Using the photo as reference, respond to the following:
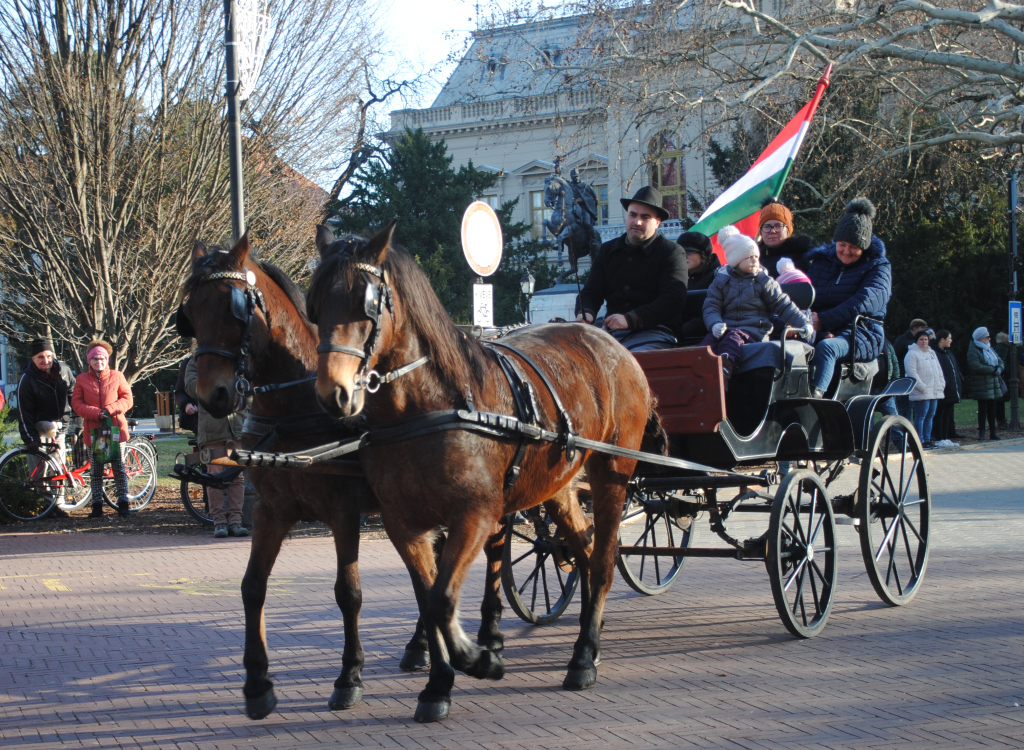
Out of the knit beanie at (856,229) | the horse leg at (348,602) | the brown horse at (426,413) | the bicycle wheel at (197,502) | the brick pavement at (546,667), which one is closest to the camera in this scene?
the brown horse at (426,413)

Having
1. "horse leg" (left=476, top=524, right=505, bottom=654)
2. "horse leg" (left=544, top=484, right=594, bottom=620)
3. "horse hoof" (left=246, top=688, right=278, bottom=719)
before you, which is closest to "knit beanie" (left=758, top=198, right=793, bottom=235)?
"horse leg" (left=544, top=484, right=594, bottom=620)

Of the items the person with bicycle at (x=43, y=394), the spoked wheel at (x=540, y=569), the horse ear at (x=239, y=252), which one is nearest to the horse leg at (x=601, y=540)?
the spoked wheel at (x=540, y=569)

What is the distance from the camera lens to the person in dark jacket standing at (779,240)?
7820 mm

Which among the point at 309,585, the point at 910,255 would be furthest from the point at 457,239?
the point at 309,585

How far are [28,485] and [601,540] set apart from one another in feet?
29.1

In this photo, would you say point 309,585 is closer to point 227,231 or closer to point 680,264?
point 680,264

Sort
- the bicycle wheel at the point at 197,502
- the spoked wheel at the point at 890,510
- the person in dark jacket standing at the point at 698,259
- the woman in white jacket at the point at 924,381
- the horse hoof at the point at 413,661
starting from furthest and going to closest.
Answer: the woman in white jacket at the point at 924,381
the bicycle wheel at the point at 197,502
the person in dark jacket standing at the point at 698,259
the spoked wheel at the point at 890,510
the horse hoof at the point at 413,661

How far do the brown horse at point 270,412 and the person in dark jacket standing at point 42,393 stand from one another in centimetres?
859

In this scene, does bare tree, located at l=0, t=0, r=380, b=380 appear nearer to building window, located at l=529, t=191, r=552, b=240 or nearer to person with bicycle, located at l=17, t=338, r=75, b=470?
person with bicycle, located at l=17, t=338, r=75, b=470

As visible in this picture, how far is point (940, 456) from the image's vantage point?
17062 millimetres

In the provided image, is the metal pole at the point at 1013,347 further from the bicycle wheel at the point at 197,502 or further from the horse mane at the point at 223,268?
the horse mane at the point at 223,268

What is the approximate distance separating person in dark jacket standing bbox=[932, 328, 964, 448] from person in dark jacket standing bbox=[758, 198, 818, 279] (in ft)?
37.3

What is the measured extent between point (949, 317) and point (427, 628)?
26.9m

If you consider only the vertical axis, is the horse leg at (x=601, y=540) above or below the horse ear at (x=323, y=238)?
below
